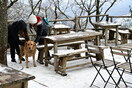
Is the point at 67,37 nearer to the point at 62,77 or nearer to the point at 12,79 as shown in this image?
the point at 62,77

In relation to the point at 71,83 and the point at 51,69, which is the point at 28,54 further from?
the point at 71,83

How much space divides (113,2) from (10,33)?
1079cm

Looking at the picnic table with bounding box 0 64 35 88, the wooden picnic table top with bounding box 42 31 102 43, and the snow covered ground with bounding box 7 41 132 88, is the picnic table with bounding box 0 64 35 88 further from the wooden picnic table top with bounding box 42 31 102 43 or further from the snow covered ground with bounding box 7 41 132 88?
the wooden picnic table top with bounding box 42 31 102 43

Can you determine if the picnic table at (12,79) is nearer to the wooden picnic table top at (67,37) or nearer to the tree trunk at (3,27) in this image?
the tree trunk at (3,27)

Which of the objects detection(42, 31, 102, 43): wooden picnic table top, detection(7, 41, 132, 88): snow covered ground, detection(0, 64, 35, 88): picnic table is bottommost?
detection(7, 41, 132, 88): snow covered ground

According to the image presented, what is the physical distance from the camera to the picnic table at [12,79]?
2.67 meters

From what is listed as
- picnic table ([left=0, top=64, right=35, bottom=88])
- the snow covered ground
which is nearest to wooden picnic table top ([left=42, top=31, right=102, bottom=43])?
the snow covered ground

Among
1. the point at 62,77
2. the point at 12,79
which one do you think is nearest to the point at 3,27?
the point at 62,77

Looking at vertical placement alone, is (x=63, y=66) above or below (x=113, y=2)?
below

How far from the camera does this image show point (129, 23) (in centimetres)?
1349

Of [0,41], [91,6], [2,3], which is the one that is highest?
[91,6]

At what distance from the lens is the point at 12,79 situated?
2760 millimetres

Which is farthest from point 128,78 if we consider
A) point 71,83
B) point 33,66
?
point 33,66

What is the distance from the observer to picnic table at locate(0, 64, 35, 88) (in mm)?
2670
